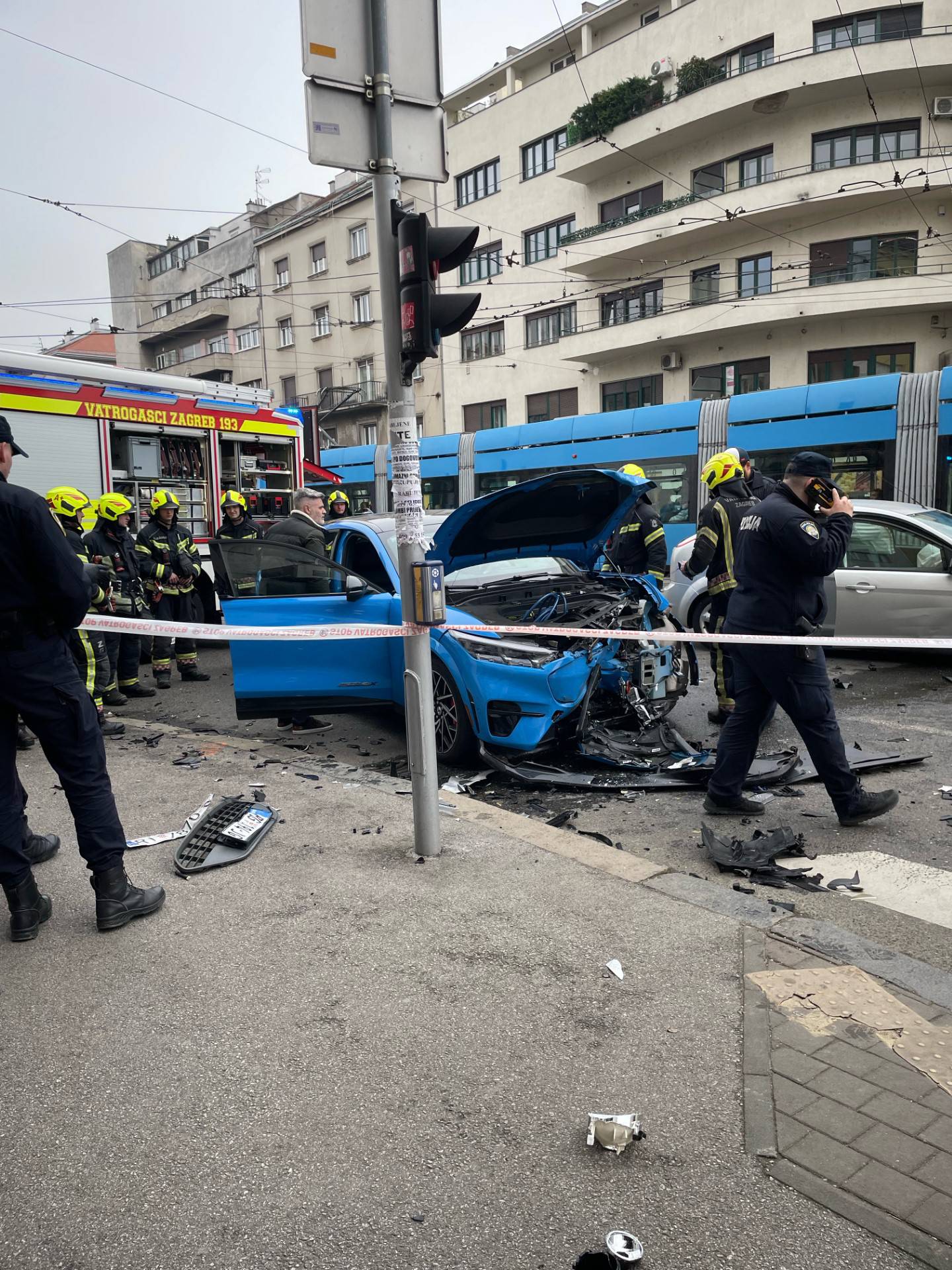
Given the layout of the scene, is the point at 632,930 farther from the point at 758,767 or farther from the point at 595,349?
the point at 595,349

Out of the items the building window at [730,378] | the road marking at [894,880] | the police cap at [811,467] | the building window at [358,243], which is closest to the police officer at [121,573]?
the police cap at [811,467]

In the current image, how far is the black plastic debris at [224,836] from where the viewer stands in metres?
4.04

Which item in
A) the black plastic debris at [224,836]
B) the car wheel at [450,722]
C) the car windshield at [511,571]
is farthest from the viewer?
the car windshield at [511,571]

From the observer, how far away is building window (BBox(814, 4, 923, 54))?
2420 centimetres

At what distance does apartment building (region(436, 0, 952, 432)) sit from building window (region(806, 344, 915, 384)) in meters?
0.06

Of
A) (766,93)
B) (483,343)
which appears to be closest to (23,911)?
(766,93)

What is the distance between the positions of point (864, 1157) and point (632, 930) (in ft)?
3.96

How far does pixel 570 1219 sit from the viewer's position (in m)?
2.03

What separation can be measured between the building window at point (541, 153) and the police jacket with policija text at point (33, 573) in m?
33.9

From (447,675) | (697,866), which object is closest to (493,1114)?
(697,866)

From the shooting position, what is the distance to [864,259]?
25.9 meters

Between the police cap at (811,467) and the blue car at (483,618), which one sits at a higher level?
the police cap at (811,467)

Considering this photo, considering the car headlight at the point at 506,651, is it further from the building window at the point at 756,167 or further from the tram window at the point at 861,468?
the building window at the point at 756,167

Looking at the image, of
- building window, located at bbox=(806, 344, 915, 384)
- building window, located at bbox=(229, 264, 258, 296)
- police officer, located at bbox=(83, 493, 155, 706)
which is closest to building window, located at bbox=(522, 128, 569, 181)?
building window, located at bbox=(806, 344, 915, 384)
